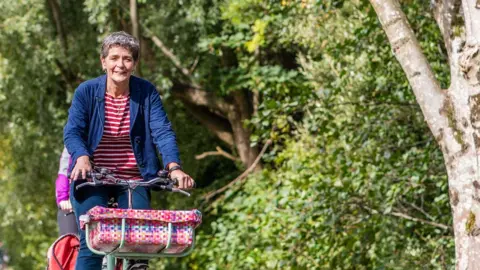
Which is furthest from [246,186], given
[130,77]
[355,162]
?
[130,77]

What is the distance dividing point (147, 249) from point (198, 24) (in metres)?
11.9

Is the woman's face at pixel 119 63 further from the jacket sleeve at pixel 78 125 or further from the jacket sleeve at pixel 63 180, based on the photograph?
the jacket sleeve at pixel 63 180

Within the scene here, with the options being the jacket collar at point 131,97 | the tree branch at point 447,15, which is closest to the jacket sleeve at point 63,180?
the jacket collar at point 131,97

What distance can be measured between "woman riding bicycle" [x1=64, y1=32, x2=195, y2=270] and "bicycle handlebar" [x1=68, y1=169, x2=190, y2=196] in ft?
0.30

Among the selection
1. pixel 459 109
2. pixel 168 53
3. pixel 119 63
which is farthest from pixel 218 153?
pixel 119 63

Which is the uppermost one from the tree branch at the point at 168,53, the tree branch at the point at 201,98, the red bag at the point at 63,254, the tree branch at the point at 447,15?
the tree branch at the point at 168,53

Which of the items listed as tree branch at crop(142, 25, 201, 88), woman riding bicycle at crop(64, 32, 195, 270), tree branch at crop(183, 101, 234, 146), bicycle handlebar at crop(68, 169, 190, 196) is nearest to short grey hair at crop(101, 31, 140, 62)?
woman riding bicycle at crop(64, 32, 195, 270)

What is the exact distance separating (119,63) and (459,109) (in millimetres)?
2578

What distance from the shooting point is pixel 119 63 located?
6.32 meters

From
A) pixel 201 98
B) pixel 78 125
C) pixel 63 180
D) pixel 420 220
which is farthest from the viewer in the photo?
pixel 201 98

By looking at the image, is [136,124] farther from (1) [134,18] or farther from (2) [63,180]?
(1) [134,18]

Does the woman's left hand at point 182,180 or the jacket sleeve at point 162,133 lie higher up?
the jacket sleeve at point 162,133

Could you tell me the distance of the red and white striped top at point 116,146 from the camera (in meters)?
6.36

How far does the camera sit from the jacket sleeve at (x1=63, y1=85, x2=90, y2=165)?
617 centimetres
